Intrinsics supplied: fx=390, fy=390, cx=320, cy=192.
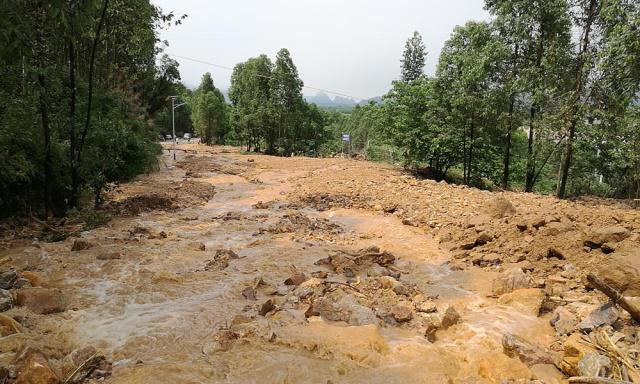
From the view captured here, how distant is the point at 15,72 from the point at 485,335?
10.4 m

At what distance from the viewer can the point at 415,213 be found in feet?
36.8

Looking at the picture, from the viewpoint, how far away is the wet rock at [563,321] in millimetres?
4863

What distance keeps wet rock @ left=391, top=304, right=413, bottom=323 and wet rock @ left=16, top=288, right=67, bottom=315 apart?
15.4 ft

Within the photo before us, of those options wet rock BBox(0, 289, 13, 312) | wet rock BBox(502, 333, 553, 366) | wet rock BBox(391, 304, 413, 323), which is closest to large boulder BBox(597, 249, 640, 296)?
wet rock BBox(502, 333, 553, 366)

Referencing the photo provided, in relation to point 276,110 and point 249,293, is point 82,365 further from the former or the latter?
point 276,110

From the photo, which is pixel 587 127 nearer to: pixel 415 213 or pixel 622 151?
pixel 622 151

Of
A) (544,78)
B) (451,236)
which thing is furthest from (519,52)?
(451,236)

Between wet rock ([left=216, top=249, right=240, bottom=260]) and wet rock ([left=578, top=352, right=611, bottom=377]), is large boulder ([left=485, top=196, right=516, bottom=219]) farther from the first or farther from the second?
wet rock ([left=216, top=249, right=240, bottom=260])

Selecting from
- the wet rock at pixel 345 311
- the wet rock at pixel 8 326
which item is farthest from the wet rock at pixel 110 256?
the wet rock at pixel 345 311

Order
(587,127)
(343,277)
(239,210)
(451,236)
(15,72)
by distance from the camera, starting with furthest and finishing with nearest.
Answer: (587,127)
(239,210)
(451,236)
(15,72)
(343,277)

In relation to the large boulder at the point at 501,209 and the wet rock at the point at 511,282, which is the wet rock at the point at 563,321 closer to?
the wet rock at the point at 511,282

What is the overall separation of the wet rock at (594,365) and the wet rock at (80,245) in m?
8.66

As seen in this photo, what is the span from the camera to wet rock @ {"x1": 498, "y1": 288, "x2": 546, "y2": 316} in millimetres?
5532

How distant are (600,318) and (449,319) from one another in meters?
1.74
